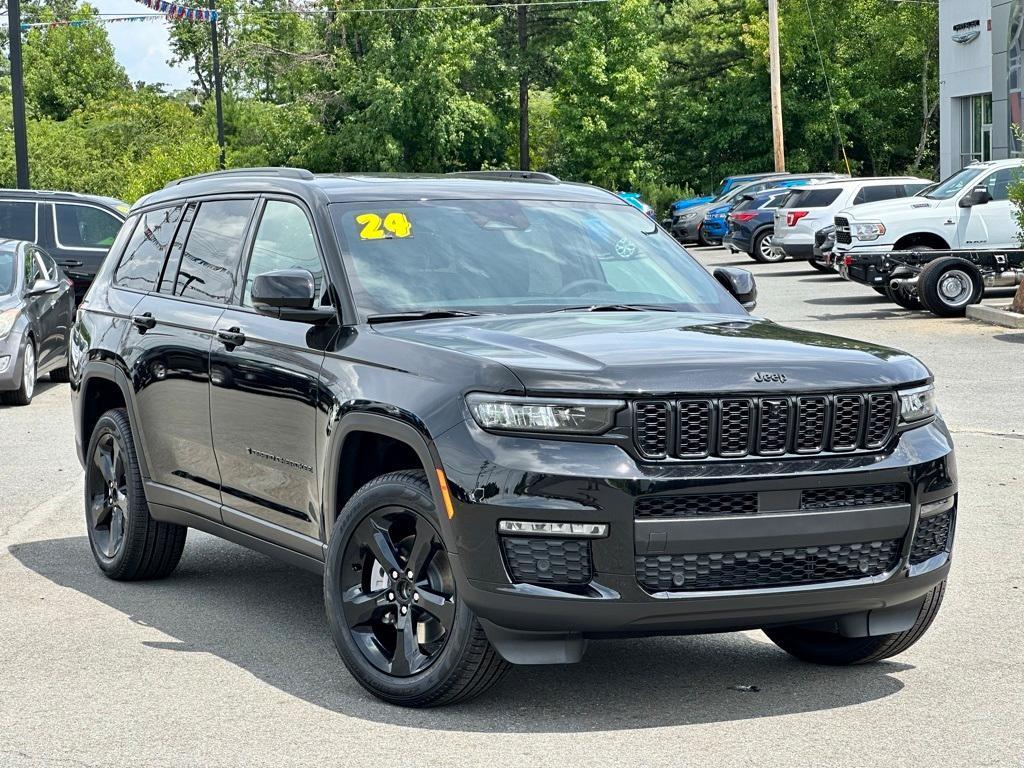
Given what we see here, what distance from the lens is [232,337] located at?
6.54m

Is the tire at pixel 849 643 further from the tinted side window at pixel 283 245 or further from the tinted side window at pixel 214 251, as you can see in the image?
the tinted side window at pixel 214 251

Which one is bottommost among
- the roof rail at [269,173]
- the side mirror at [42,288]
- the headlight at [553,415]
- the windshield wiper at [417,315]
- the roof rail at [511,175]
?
the side mirror at [42,288]

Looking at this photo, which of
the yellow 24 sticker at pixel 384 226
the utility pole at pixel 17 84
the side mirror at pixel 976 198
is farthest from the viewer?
the utility pole at pixel 17 84

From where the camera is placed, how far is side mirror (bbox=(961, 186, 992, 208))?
24.2 metres

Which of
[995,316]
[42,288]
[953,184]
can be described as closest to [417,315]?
[42,288]

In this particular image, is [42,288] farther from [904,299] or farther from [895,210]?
[895,210]

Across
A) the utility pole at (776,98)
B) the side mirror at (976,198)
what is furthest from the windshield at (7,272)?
the utility pole at (776,98)

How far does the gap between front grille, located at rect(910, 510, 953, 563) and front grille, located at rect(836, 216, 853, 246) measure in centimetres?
2013

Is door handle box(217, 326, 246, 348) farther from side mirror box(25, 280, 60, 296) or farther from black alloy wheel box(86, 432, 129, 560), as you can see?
side mirror box(25, 280, 60, 296)

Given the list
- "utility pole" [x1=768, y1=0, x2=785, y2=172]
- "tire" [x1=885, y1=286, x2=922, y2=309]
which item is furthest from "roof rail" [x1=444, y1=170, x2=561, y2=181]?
"utility pole" [x1=768, y1=0, x2=785, y2=172]

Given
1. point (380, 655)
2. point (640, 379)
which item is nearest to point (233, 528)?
point (380, 655)

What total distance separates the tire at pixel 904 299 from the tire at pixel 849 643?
1757 centimetres

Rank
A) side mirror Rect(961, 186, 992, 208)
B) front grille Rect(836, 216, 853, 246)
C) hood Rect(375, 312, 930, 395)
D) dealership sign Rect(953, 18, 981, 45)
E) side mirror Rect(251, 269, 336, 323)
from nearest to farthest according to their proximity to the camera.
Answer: hood Rect(375, 312, 930, 395) → side mirror Rect(251, 269, 336, 323) → side mirror Rect(961, 186, 992, 208) → front grille Rect(836, 216, 853, 246) → dealership sign Rect(953, 18, 981, 45)

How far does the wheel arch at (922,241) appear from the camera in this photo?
24.9 metres
